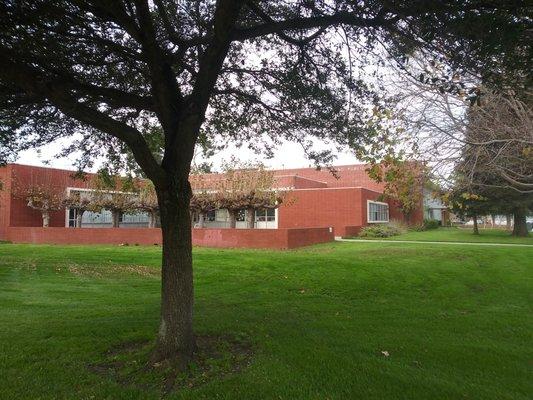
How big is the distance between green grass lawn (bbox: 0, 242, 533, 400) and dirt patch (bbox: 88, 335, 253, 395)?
97 mm

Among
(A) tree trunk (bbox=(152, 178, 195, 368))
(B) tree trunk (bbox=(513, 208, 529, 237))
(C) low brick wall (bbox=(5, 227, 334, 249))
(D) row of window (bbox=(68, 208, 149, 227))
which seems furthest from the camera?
(B) tree trunk (bbox=(513, 208, 529, 237))

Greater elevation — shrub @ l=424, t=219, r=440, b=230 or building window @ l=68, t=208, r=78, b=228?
building window @ l=68, t=208, r=78, b=228

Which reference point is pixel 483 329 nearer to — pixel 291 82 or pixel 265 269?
pixel 291 82

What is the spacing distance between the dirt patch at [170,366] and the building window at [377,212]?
34796 mm

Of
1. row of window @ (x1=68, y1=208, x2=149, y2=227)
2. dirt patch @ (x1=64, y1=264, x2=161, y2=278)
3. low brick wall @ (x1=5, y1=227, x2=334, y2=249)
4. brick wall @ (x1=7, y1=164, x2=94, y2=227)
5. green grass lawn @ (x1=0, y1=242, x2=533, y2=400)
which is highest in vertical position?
brick wall @ (x1=7, y1=164, x2=94, y2=227)

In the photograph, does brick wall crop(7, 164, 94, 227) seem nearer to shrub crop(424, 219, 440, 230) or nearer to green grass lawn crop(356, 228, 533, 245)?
green grass lawn crop(356, 228, 533, 245)

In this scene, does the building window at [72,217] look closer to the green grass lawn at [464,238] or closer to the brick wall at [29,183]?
the brick wall at [29,183]

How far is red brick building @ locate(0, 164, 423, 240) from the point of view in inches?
1250

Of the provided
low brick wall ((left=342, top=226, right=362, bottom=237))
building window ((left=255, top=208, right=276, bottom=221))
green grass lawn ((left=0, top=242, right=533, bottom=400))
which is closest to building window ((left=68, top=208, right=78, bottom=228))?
building window ((left=255, top=208, right=276, bottom=221))

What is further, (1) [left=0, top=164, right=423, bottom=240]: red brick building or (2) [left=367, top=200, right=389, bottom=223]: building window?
(2) [left=367, top=200, right=389, bottom=223]: building window

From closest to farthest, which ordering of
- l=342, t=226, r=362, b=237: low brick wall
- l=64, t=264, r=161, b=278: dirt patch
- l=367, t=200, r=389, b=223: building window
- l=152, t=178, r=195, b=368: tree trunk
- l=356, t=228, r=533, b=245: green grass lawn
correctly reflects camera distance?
l=152, t=178, r=195, b=368: tree trunk < l=64, t=264, r=161, b=278: dirt patch < l=356, t=228, r=533, b=245: green grass lawn < l=342, t=226, r=362, b=237: low brick wall < l=367, t=200, r=389, b=223: building window

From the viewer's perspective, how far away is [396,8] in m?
5.28

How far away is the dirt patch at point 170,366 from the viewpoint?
488 centimetres

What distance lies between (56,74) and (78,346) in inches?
136
